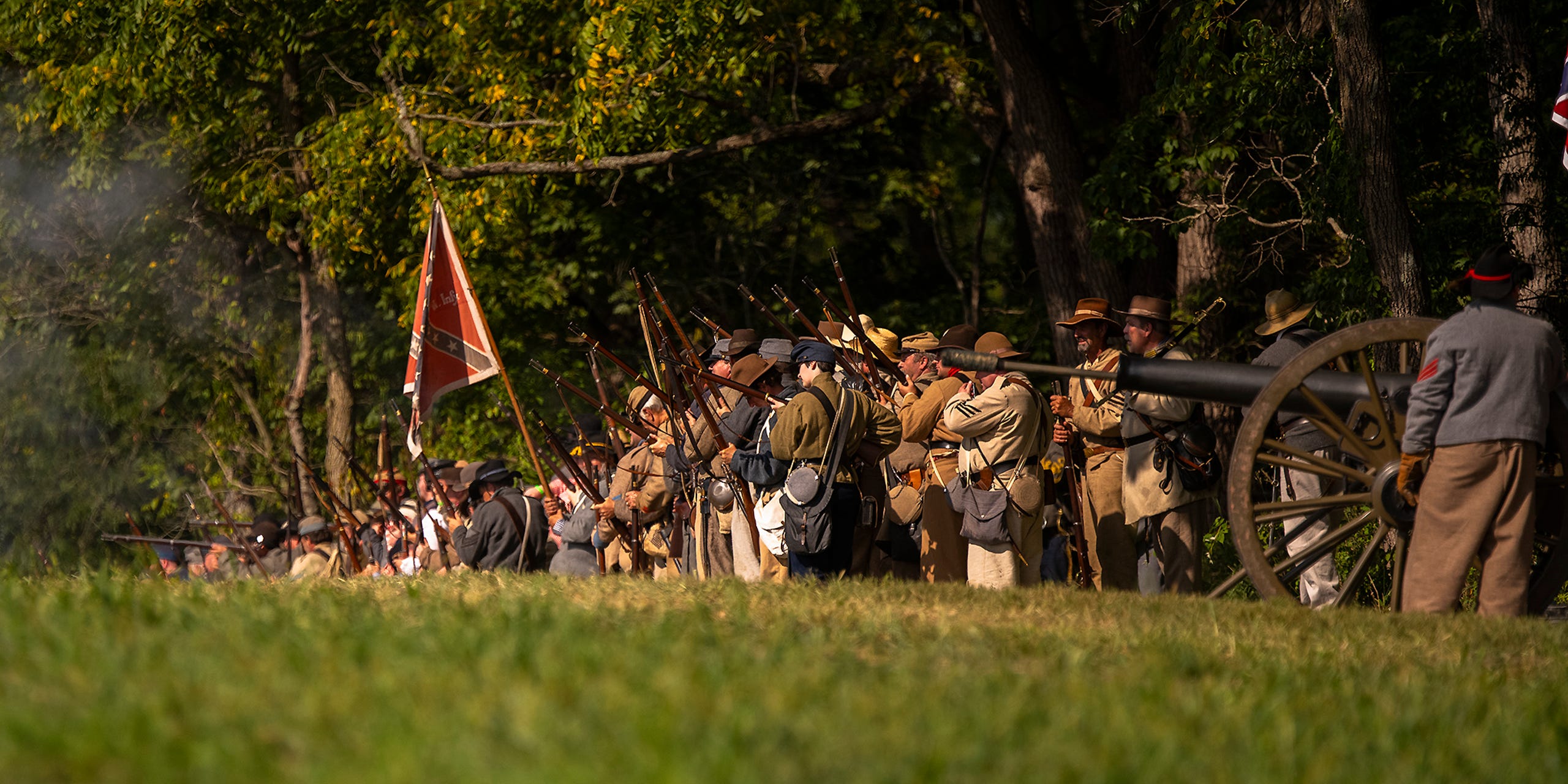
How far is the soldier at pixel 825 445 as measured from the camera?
8445mm

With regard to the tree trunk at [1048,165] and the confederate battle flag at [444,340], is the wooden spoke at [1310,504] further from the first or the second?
the tree trunk at [1048,165]

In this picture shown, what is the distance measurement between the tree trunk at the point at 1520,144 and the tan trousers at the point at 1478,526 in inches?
153

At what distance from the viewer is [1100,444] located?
8938mm

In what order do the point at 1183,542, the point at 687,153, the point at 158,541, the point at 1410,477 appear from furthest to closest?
1. the point at 158,541
2. the point at 687,153
3. the point at 1183,542
4. the point at 1410,477

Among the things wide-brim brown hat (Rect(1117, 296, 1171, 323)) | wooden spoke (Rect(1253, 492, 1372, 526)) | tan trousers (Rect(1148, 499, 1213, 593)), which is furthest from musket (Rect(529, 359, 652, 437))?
wooden spoke (Rect(1253, 492, 1372, 526))

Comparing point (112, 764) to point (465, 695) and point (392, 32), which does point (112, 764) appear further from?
point (392, 32)

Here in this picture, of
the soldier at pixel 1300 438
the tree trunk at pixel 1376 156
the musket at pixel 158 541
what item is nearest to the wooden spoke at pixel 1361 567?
the soldier at pixel 1300 438

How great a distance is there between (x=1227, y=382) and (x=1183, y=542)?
2.11 metres

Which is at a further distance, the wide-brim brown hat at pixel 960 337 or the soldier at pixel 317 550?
the soldier at pixel 317 550

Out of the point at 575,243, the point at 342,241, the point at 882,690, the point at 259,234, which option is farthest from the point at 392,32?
the point at 882,690

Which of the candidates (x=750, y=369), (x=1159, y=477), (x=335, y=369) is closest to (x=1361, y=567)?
(x=1159, y=477)

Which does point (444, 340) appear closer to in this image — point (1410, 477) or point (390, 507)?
point (390, 507)

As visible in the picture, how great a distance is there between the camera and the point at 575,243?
19.8 meters

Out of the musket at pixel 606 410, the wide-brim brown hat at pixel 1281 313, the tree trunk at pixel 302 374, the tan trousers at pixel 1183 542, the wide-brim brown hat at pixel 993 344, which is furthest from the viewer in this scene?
the tree trunk at pixel 302 374
